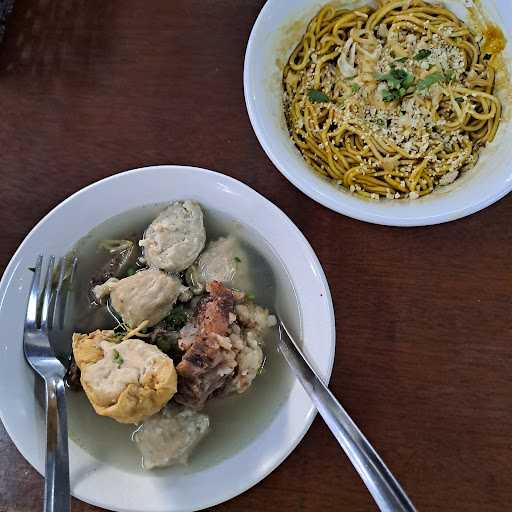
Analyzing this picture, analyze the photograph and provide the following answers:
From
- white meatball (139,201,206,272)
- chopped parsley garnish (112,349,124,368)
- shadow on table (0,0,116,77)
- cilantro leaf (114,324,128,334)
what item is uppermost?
shadow on table (0,0,116,77)

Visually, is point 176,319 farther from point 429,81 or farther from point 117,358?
point 429,81

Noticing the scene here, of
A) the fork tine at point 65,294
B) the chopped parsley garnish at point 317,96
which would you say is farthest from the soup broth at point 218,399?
the chopped parsley garnish at point 317,96

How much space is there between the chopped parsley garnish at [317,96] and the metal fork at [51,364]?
76cm

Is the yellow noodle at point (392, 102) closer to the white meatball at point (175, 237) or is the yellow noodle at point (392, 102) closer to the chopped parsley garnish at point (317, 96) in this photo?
the chopped parsley garnish at point (317, 96)

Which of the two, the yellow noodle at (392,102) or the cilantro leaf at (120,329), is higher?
the yellow noodle at (392,102)

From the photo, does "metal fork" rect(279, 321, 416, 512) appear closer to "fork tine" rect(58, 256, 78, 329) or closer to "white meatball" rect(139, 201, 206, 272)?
"white meatball" rect(139, 201, 206, 272)

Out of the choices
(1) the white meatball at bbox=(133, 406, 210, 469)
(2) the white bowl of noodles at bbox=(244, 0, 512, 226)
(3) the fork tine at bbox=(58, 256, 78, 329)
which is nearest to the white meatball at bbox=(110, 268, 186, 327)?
(3) the fork tine at bbox=(58, 256, 78, 329)

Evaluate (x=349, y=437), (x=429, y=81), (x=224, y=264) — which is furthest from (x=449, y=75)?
(x=349, y=437)

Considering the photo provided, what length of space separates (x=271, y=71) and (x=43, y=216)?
0.72m

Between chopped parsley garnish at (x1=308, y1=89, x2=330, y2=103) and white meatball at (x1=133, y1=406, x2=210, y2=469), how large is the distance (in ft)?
2.85

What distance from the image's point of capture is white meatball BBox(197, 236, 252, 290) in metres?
1.48

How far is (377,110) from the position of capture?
1498mm

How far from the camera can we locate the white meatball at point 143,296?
55.2 inches

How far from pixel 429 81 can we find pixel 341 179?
329mm
